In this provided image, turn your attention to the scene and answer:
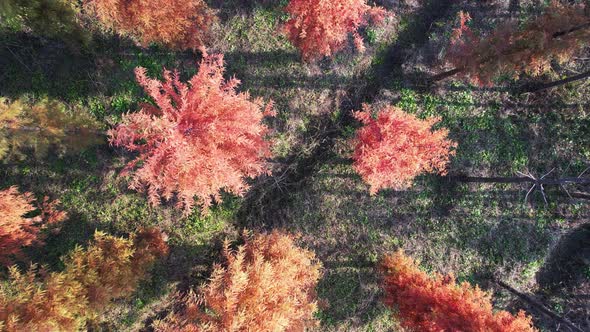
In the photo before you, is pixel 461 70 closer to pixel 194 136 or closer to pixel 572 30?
pixel 572 30

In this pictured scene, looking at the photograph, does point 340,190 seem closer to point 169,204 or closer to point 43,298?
point 169,204

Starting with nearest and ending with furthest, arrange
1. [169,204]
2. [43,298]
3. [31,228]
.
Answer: [43,298] < [31,228] < [169,204]

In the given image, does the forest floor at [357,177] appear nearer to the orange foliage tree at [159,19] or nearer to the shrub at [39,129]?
the orange foliage tree at [159,19]

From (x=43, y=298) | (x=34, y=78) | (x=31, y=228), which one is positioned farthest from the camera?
(x=34, y=78)

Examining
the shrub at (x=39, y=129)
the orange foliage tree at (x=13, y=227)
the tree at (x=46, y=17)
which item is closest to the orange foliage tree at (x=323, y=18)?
the tree at (x=46, y=17)

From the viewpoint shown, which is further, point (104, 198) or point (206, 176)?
point (104, 198)

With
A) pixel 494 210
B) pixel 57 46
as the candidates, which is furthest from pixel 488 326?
pixel 57 46

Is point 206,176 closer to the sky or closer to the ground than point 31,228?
closer to the sky
